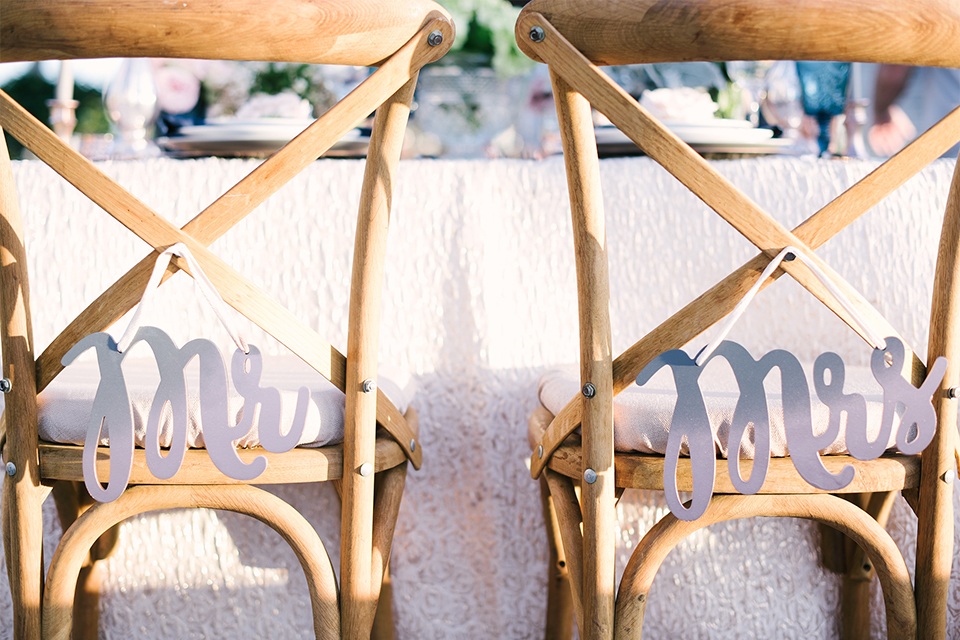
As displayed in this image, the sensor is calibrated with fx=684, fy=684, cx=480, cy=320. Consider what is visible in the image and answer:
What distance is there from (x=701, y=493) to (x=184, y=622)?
2.15 feet

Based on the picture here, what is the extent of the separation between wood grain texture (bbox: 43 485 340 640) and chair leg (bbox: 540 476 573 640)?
0.31 m

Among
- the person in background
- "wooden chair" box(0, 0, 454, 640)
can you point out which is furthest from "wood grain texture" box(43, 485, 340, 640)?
the person in background

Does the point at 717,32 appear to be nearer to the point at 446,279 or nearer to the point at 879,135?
the point at 446,279

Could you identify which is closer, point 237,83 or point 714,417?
point 714,417

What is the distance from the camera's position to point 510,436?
34.9 inches

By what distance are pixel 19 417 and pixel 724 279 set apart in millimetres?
581

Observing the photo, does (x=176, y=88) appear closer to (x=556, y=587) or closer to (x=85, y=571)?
(x=85, y=571)

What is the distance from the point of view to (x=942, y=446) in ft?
1.87

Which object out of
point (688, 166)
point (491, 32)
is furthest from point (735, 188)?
point (491, 32)

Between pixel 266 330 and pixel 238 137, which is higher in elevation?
pixel 238 137

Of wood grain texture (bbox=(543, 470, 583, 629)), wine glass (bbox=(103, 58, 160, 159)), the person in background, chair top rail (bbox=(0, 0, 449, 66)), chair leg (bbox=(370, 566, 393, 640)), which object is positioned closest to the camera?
chair top rail (bbox=(0, 0, 449, 66))

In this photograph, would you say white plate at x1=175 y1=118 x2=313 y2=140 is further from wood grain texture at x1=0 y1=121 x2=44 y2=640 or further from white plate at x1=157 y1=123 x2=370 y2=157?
wood grain texture at x1=0 y1=121 x2=44 y2=640

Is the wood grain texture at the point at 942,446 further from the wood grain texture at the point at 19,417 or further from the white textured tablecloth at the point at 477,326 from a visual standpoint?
the wood grain texture at the point at 19,417

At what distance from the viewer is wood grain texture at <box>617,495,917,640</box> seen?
1.85ft
